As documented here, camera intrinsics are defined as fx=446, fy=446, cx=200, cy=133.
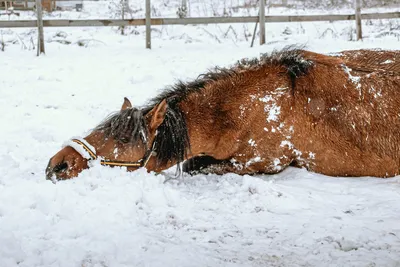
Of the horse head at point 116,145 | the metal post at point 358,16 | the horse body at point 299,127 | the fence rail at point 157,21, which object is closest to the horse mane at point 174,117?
the horse head at point 116,145

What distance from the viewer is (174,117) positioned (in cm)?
385

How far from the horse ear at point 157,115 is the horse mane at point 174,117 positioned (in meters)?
0.06

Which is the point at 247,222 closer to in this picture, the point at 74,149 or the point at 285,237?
the point at 285,237

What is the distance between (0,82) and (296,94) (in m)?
5.91

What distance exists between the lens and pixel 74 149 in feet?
11.7

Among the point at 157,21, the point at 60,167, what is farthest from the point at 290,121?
the point at 157,21

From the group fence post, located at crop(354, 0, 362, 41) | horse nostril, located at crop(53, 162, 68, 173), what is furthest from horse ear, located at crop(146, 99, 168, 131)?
fence post, located at crop(354, 0, 362, 41)

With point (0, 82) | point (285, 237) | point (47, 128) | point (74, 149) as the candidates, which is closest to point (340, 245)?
point (285, 237)

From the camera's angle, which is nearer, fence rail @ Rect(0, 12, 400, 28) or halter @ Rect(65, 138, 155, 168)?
halter @ Rect(65, 138, 155, 168)

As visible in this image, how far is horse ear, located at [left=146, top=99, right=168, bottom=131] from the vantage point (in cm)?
366

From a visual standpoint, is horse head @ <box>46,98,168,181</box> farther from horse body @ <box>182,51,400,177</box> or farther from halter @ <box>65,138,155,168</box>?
horse body @ <box>182,51,400,177</box>

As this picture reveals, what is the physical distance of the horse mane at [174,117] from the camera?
3.64 metres

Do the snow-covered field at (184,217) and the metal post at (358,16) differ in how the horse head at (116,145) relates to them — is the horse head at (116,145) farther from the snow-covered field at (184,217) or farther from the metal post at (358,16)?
the metal post at (358,16)

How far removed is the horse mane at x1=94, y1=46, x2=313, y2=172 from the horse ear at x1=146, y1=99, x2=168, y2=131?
56 mm
